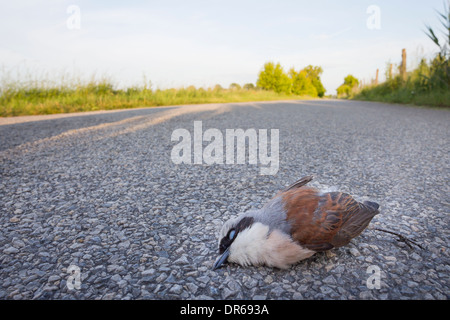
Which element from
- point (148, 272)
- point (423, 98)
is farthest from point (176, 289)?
point (423, 98)

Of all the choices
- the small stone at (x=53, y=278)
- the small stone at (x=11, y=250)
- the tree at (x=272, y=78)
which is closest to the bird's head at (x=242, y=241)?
the small stone at (x=53, y=278)

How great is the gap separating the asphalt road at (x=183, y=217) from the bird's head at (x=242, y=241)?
3.5 inches

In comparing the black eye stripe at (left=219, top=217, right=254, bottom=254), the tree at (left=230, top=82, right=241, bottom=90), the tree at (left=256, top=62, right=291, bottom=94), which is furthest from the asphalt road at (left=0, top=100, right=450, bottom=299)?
the tree at (left=256, top=62, right=291, bottom=94)

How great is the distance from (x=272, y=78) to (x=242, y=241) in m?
40.1

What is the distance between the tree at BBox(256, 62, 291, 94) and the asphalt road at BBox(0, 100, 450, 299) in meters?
34.7

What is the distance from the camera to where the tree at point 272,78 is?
39.7m

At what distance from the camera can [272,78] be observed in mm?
39812

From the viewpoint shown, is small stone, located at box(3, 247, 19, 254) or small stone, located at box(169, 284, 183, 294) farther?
small stone, located at box(3, 247, 19, 254)

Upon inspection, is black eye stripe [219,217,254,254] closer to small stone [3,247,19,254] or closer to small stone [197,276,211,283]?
small stone [197,276,211,283]

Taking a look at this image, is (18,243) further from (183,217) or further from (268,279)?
(268,279)

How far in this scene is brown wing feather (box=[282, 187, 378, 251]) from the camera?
1991 millimetres

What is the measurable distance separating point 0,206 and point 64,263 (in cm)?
159

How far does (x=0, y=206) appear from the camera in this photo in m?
3.15
